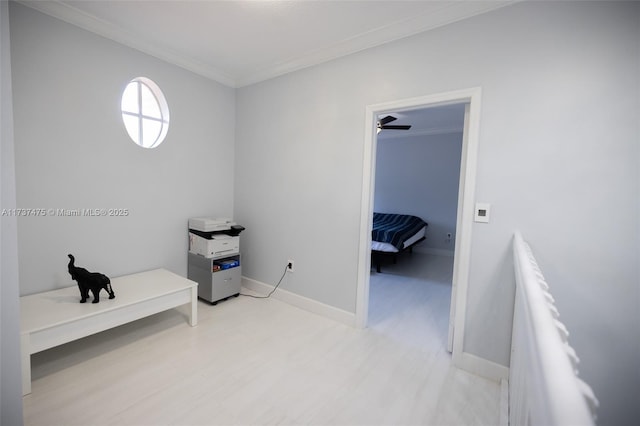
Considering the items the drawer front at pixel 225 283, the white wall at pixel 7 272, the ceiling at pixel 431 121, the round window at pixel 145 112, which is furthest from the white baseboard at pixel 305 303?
the ceiling at pixel 431 121

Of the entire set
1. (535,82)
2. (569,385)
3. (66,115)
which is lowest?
(569,385)

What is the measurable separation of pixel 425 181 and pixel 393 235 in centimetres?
226

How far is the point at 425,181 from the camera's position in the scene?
5.98 meters

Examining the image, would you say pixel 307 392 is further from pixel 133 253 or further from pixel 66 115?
pixel 66 115

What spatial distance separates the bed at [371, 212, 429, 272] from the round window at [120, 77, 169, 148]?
3.09 meters

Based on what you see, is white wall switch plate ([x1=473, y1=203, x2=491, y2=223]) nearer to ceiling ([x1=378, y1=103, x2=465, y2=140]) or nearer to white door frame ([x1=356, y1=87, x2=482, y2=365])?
white door frame ([x1=356, y1=87, x2=482, y2=365])

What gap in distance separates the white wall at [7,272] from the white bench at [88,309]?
37.8 inches

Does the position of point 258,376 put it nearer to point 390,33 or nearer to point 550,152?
point 550,152

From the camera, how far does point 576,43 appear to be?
1.67 m

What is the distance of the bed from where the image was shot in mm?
4250

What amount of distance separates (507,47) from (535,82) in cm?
31

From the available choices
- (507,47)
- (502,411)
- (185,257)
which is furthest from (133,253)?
(507,47)

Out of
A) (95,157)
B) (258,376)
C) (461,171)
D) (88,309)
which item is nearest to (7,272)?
(88,309)

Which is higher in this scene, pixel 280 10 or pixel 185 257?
pixel 280 10
